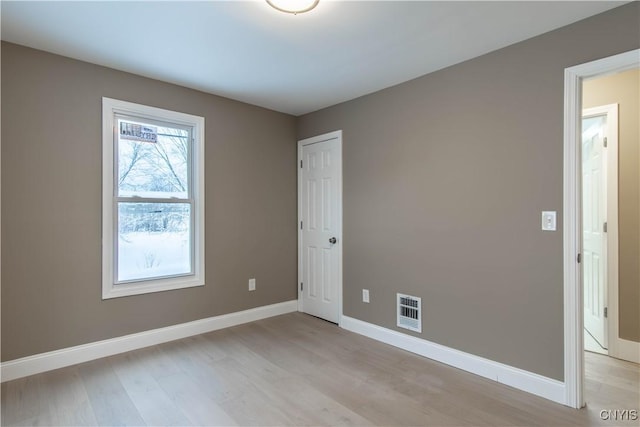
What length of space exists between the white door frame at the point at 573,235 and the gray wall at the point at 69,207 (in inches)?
117

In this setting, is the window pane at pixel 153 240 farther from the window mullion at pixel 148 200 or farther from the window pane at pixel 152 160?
the window pane at pixel 152 160

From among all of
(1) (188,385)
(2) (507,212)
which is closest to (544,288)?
(2) (507,212)

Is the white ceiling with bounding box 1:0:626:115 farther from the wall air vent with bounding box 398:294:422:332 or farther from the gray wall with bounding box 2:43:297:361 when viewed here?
the wall air vent with bounding box 398:294:422:332

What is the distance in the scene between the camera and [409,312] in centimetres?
299

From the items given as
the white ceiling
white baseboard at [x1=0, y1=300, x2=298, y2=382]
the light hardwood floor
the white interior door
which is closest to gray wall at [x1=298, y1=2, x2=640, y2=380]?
the white ceiling

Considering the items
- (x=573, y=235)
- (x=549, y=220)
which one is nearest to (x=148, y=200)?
(x=549, y=220)

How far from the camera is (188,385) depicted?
7.69ft

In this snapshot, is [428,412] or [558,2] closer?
[558,2]

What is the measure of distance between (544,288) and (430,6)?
6.41 ft

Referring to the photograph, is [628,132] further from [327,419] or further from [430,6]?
[327,419]

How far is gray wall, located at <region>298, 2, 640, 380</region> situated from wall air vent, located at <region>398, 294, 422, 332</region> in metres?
0.06

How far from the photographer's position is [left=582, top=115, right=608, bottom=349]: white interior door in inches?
113

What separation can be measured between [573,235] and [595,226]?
1.35 metres

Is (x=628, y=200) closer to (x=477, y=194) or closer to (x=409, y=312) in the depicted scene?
(x=477, y=194)
